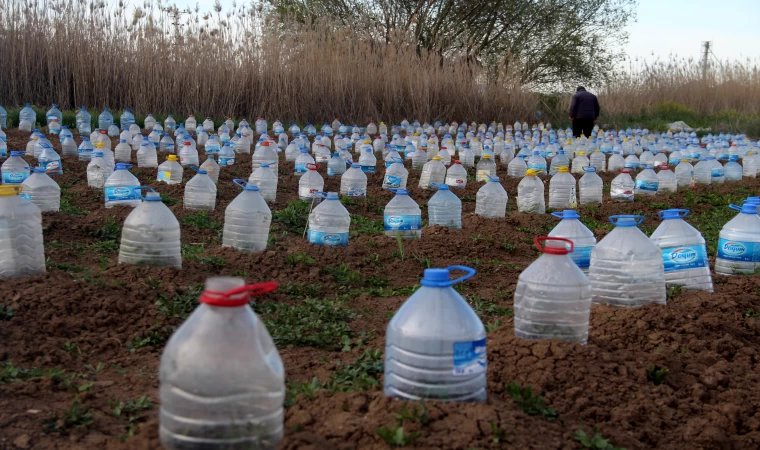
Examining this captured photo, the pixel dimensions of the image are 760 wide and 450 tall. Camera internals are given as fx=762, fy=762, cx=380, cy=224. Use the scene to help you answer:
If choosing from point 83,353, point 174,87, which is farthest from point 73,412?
point 174,87

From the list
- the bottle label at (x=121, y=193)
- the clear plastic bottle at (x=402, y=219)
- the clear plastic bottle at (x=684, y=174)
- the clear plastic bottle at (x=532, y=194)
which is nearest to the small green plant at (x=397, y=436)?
the clear plastic bottle at (x=402, y=219)

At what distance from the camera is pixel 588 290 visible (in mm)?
3477

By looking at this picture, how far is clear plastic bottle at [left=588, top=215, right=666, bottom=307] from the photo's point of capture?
425cm

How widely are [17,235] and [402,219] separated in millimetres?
3227

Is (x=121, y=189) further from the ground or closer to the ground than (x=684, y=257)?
further from the ground

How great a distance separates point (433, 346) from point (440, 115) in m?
16.5

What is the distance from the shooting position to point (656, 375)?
3.43 m

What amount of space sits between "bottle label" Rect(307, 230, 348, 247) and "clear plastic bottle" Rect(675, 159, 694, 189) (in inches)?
283

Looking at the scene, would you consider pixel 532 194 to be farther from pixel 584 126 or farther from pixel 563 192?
pixel 584 126

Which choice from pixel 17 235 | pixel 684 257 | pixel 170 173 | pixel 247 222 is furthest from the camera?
pixel 170 173

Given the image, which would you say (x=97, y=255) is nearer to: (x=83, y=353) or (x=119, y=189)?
(x=119, y=189)

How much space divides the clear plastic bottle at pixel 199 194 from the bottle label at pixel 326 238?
172cm

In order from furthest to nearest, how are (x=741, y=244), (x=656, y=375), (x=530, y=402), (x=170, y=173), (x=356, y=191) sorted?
(x=356, y=191) < (x=170, y=173) < (x=741, y=244) < (x=656, y=375) < (x=530, y=402)

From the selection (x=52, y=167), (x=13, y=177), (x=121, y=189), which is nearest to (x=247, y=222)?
(x=121, y=189)
